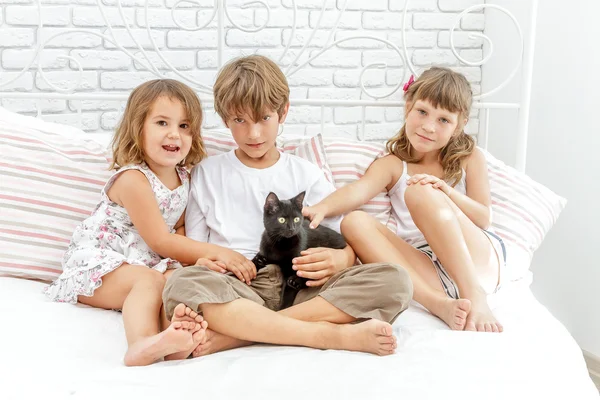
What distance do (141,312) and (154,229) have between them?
0.82ft

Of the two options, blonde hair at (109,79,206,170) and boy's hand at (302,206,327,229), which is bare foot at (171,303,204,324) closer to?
boy's hand at (302,206,327,229)

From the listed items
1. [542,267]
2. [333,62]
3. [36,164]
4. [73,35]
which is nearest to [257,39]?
[333,62]

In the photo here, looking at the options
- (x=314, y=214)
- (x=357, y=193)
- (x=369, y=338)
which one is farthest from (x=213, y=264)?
(x=357, y=193)

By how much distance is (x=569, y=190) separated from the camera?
2.54m

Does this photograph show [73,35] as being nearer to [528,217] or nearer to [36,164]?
[36,164]

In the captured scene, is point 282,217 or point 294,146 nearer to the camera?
point 282,217

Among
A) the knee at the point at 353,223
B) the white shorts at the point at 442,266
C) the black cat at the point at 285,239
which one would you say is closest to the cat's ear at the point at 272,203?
the black cat at the point at 285,239

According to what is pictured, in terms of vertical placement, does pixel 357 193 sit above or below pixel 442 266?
above

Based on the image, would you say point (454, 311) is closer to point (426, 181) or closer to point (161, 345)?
point (426, 181)

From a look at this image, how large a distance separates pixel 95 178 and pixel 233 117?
0.41 meters

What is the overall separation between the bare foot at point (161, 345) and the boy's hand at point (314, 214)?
43 cm

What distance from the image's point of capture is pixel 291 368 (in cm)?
114

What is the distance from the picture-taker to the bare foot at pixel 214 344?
127 centimetres

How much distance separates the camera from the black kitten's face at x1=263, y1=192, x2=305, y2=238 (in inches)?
57.0
